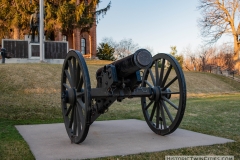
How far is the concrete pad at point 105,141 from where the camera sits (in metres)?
4.83

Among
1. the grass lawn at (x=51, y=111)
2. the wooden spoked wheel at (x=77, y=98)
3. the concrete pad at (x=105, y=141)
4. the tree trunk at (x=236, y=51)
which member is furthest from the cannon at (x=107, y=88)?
the tree trunk at (x=236, y=51)

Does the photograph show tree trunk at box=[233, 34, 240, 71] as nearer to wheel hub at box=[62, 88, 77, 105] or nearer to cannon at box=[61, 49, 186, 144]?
cannon at box=[61, 49, 186, 144]

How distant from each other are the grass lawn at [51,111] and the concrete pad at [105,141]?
0.23m

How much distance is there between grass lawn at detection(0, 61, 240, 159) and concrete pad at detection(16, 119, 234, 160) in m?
0.23

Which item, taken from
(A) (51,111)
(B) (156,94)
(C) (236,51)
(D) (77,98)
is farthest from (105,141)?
(C) (236,51)

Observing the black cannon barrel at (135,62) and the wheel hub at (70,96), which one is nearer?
the black cannon barrel at (135,62)

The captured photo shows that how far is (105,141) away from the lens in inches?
225

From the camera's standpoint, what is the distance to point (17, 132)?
6652mm

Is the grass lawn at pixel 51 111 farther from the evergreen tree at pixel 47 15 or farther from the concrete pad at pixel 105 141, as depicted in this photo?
the evergreen tree at pixel 47 15

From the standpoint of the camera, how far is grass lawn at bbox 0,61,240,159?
5055 mm

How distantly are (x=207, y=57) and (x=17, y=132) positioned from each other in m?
57.7

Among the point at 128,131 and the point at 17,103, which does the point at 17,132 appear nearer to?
the point at 128,131

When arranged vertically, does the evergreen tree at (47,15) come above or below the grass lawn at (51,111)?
above

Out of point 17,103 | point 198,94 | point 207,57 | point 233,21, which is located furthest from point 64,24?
point 207,57
